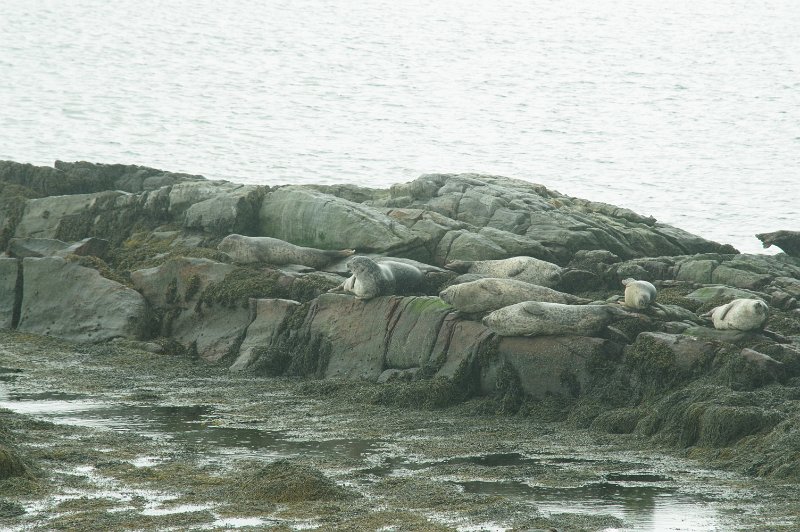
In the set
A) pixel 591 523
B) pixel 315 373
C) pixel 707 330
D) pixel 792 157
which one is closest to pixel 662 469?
pixel 591 523

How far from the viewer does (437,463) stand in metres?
9.16

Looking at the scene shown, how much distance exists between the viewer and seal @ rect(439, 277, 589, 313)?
12.5m

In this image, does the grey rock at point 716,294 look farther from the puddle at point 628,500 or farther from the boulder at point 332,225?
the puddle at point 628,500

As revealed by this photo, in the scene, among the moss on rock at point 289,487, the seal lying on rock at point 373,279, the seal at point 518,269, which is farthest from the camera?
the seal at point 518,269

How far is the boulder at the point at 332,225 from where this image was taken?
16.4m

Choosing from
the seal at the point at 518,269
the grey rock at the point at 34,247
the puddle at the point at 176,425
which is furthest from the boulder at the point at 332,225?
the puddle at the point at 176,425

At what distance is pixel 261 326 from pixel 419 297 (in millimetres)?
2183

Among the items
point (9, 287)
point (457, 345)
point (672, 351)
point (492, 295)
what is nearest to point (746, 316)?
point (672, 351)

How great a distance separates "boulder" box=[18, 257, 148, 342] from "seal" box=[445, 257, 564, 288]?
13.9ft

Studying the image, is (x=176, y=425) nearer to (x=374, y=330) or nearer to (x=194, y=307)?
(x=374, y=330)

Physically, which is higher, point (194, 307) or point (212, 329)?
point (194, 307)

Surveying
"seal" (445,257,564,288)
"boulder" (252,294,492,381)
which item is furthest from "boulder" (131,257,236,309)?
"seal" (445,257,564,288)

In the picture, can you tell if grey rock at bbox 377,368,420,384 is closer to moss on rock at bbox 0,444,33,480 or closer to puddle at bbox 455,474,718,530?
puddle at bbox 455,474,718,530

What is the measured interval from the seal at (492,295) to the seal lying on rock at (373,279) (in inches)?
36.4
